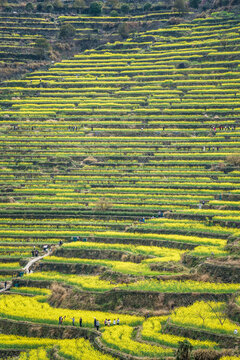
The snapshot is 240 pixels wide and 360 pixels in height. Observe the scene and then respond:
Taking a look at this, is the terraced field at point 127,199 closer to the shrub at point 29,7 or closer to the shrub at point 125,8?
the shrub at point 125,8

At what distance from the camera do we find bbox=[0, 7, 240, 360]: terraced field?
27.7 m

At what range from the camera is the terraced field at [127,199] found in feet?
90.9

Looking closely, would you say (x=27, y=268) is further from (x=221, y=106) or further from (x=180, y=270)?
(x=221, y=106)

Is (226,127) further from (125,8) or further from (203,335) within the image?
(125,8)

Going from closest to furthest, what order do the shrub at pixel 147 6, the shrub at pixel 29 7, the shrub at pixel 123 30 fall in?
the shrub at pixel 123 30
the shrub at pixel 147 6
the shrub at pixel 29 7

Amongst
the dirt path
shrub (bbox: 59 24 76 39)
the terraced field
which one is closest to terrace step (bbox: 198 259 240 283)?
the terraced field

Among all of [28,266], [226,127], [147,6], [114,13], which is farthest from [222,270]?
[147,6]

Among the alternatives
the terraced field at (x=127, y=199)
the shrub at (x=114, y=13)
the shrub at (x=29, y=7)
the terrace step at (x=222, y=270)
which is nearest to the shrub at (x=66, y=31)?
the terraced field at (x=127, y=199)

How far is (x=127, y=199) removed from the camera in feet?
153

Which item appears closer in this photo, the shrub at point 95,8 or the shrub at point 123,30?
the shrub at point 123,30

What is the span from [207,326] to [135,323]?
477 cm

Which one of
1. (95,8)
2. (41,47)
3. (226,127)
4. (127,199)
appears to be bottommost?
(127,199)

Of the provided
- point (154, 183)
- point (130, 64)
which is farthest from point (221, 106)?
point (130, 64)

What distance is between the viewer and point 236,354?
73.7 feet
